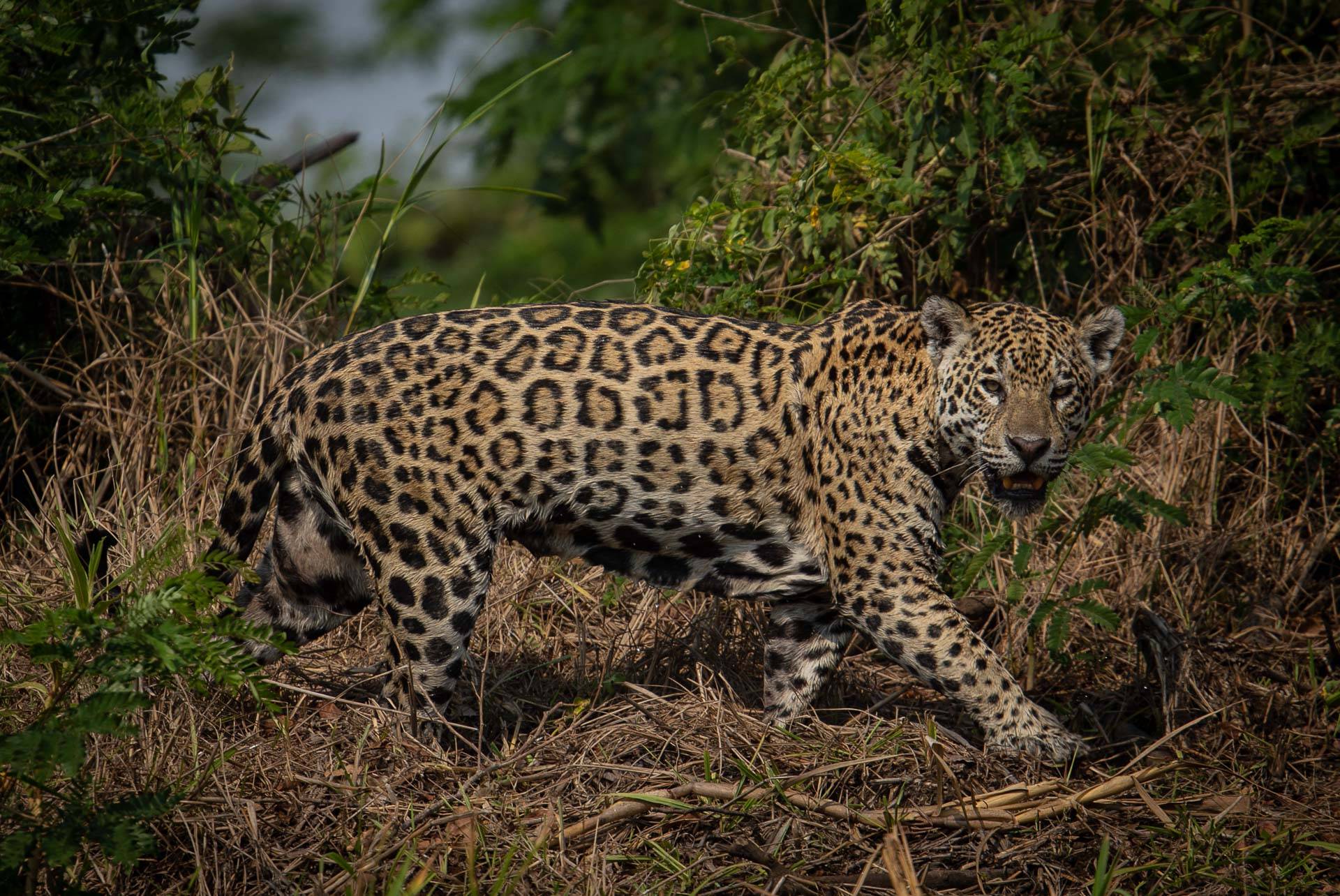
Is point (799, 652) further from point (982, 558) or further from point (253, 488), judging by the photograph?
point (253, 488)

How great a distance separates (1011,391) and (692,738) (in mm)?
2012

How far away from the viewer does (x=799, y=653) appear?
638cm

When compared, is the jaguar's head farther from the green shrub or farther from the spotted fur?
the green shrub

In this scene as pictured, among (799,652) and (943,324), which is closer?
(943,324)

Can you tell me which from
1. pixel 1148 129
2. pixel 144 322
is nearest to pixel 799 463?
pixel 1148 129

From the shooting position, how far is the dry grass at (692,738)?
505 cm

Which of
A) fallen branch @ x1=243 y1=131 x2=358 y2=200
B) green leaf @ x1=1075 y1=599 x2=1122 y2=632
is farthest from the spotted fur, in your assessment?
fallen branch @ x1=243 y1=131 x2=358 y2=200

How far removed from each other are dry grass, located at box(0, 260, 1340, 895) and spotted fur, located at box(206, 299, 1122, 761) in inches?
14.1

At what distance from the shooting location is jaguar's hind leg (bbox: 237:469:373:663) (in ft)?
20.0

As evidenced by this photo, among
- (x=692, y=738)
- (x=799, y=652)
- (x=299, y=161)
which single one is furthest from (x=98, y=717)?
(x=299, y=161)

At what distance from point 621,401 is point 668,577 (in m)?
0.85

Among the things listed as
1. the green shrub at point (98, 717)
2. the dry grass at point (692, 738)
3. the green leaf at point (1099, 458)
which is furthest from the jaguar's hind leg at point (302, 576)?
the green leaf at point (1099, 458)

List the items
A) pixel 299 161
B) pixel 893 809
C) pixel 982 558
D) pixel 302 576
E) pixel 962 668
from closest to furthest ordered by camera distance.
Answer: pixel 893 809 → pixel 962 668 → pixel 302 576 → pixel 982 558 → pixel 299 161

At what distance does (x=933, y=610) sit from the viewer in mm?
5805
